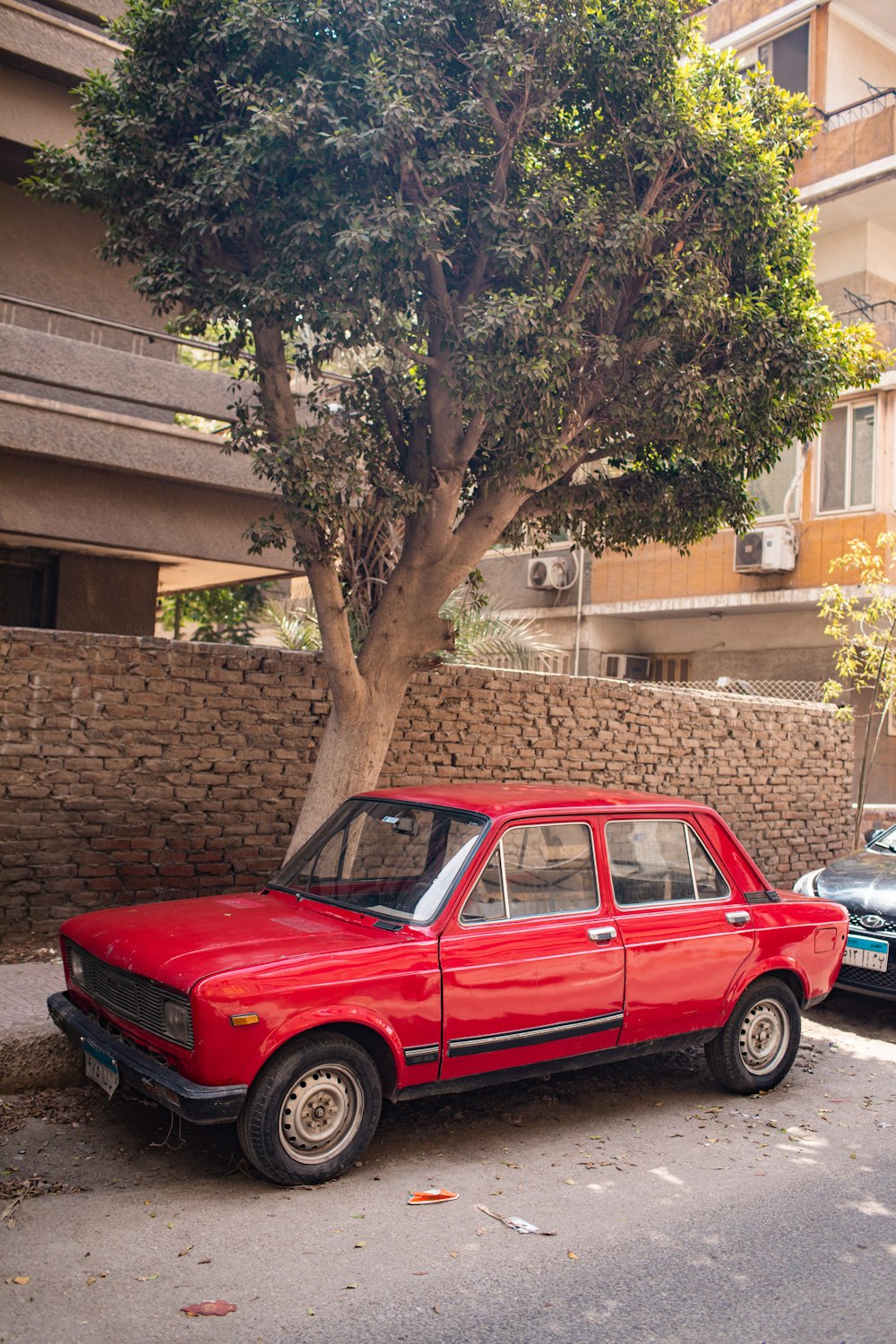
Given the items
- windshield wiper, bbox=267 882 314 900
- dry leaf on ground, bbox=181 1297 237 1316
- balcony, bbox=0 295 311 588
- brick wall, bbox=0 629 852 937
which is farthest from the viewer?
balcony, bbox=0 295 311 588

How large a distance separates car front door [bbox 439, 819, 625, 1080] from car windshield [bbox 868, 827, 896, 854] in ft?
16.1

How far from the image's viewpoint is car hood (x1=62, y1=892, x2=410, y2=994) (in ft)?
14.9

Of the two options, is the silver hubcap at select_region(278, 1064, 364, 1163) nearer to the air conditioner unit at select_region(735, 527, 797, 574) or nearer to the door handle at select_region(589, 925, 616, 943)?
the door handle at select_region(589, 925, 616, 943)

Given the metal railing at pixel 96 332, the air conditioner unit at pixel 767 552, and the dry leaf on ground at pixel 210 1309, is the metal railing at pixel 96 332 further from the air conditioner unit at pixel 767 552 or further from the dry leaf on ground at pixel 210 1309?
the dry leaf on ground at pixel 210 1309

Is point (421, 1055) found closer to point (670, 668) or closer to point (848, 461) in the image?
point (848, 461)

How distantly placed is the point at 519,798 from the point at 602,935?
777mm

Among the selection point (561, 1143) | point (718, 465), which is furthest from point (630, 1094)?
point (718, 465)

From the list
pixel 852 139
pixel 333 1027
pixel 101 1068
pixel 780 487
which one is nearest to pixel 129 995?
pixel 101 1068

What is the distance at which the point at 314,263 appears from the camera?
7.10m

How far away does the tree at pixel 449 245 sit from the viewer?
22.9 ft

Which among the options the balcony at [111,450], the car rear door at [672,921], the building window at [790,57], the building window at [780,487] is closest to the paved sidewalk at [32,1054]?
the car rear door at [672,921]

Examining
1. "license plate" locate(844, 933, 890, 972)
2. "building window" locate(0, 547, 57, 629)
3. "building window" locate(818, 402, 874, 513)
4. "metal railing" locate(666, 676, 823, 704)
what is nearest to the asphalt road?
"license plate" locate(844, 933, 890, 972)

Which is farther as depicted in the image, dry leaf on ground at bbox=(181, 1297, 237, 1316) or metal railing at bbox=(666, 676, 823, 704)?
metal railing at bbox=(666, 676, 823, 704)

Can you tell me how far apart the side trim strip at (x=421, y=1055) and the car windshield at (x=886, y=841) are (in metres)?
5.91
